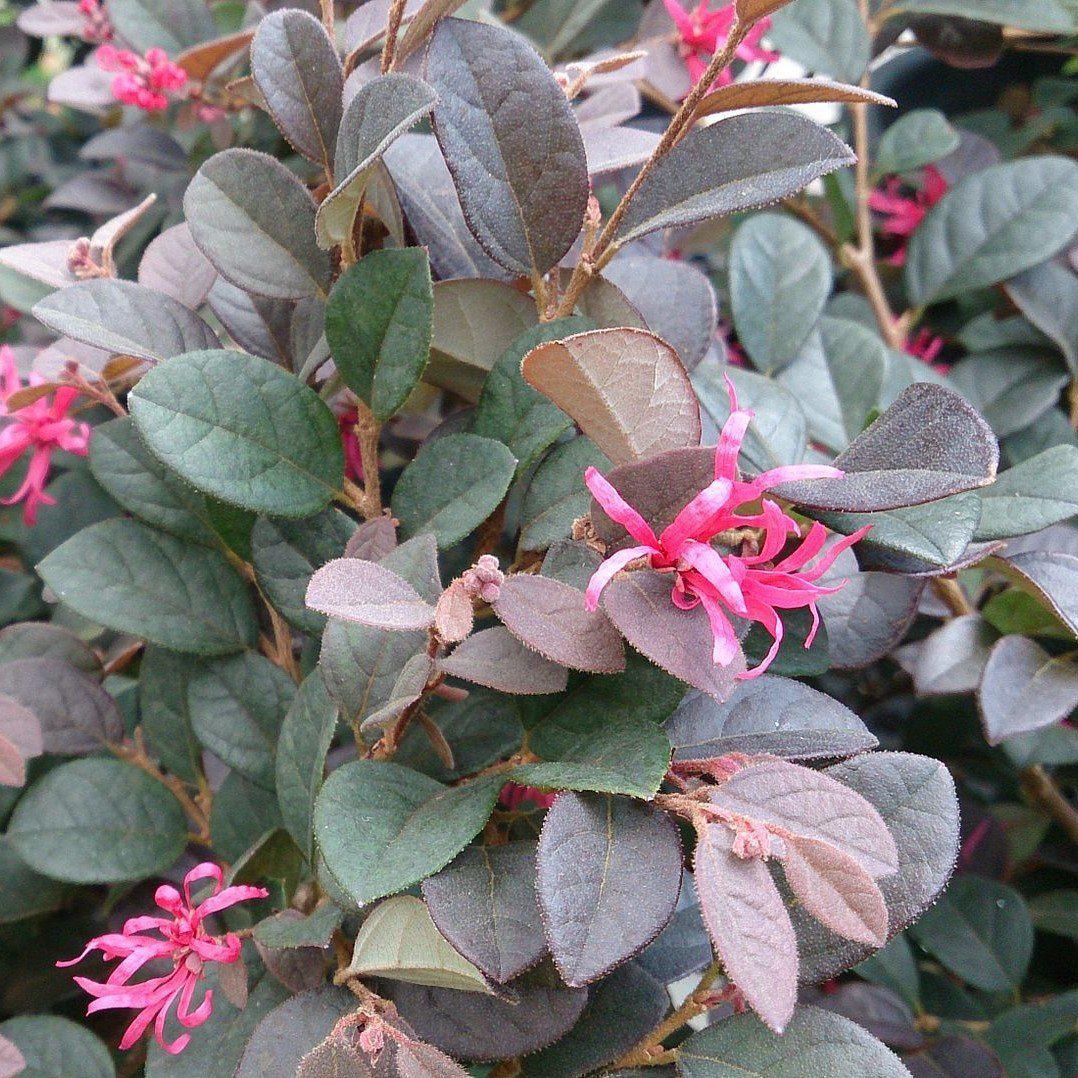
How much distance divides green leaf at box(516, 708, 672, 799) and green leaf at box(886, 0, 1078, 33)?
2.79 ft

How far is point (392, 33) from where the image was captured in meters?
0.55

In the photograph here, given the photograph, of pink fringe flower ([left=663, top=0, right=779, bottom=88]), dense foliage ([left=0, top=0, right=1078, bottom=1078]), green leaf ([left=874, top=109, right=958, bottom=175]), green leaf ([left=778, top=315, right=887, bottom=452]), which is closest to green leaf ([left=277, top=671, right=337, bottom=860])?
dense foliage ([left=0, top=0, right=1078, bottom=1078])

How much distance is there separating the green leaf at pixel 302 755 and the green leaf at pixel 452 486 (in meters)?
0.10

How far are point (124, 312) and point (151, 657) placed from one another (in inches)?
9.1

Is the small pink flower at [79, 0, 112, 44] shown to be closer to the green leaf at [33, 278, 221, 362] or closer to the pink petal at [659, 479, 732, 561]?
the green leaf at [33, 278, 221, 362]

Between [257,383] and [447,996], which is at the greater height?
[257,383]

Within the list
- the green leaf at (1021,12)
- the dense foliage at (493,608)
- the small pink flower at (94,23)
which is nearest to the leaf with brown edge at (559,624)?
the dense foliage at (493,608)

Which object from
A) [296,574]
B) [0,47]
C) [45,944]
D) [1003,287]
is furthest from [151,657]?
[0,47]

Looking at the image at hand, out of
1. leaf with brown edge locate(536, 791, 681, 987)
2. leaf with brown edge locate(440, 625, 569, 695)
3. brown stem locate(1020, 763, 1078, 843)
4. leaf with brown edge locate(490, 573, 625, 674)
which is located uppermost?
leaf with brown edge locate(490, 573, 625, 674)

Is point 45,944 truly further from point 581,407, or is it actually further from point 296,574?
point 581,407

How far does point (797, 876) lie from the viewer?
1.41 ft

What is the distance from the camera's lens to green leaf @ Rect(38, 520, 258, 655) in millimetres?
634

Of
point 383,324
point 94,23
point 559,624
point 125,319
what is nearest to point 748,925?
point 559,624

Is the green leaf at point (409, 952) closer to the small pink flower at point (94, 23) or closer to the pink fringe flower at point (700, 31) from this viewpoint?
the pink fringe flower at point (700, 31)
